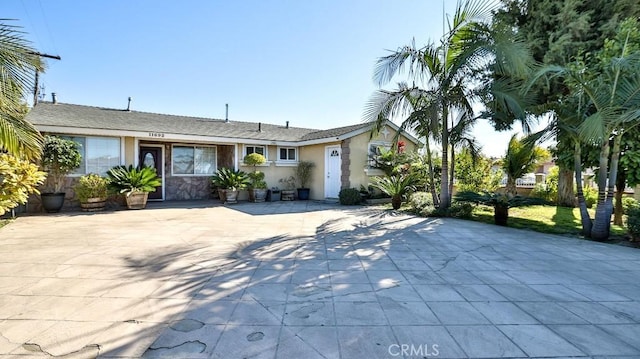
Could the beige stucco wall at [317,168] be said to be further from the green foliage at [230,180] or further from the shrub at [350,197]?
the green foliage at [230,180]

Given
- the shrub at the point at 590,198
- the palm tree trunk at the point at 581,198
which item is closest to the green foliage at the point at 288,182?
the palm tree trunk at the point at 581,198

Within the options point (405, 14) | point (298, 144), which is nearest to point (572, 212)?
point (405, 14)

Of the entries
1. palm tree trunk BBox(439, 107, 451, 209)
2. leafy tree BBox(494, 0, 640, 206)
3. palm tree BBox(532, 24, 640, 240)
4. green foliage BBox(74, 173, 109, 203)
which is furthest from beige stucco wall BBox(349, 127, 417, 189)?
green foliage BBox(74, 173, 109, 203)

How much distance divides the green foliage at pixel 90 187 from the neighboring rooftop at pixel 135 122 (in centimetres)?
177

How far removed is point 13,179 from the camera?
20.9 ft

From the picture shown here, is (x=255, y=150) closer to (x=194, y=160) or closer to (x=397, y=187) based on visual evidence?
(x=194, y=160)

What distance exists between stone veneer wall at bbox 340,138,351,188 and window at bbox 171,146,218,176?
5932mm

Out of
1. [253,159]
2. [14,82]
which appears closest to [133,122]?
[253,159]

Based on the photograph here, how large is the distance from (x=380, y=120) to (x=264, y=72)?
6980 mm

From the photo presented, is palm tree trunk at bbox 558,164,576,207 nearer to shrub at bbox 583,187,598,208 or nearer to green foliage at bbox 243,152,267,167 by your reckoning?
shrub at bbox 583,187,598,208

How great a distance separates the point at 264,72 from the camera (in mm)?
13039

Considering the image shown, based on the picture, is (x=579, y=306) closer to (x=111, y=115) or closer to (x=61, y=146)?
(x=61, y=146)

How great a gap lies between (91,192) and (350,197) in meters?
8.91

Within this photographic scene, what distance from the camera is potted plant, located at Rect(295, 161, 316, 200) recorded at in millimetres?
13555
